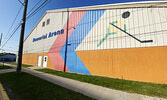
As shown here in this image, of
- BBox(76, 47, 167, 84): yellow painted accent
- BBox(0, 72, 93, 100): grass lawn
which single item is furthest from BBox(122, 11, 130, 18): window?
BBox(0, 72, 93, 100): grass lawn

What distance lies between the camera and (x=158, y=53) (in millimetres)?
6570

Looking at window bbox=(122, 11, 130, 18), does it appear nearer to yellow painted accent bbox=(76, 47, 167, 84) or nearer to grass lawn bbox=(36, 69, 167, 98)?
yellow painted accent bbox=(76, 47, 167, 84)

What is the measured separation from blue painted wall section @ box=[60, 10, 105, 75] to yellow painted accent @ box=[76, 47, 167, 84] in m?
1.62

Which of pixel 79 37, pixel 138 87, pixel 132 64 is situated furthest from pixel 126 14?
pixel 138 87

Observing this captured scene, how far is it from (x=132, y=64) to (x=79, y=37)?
681 centimetres

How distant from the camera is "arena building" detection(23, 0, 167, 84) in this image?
6773mm

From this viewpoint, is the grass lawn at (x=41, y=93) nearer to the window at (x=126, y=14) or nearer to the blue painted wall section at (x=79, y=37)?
the blue painted wall section at (x=79, y=37)

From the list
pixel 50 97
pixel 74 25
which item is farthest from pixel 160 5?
pixel 50 97

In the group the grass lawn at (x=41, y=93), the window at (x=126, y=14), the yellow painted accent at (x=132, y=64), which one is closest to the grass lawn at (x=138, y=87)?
the yellow painted accent at (x=132, y=64)

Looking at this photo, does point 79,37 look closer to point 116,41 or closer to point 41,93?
point 116,41

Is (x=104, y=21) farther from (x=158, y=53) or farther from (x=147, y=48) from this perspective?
(x=158, y=53)

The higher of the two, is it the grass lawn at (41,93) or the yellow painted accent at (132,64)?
the yellow painted accent at (132,64)

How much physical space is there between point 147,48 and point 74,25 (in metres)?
8.93

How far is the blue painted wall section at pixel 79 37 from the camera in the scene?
10383 mm
